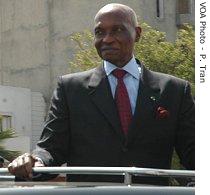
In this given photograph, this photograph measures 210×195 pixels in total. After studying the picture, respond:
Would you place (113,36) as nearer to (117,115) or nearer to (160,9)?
(117,115)

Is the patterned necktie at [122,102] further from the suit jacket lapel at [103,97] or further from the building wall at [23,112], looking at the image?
the building wall at [23,112]

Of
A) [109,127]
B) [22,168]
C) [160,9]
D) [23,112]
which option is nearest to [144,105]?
[109,127]

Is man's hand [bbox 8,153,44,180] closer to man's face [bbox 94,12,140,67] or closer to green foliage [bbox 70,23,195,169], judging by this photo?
man's face [bbox 94,12,140,67]

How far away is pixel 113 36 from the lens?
12.8 feet

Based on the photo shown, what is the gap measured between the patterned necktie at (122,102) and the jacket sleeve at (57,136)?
24cm

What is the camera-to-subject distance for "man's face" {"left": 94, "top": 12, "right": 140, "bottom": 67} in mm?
3910

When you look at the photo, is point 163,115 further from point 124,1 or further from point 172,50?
point 124,1

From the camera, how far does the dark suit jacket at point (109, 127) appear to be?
386cm

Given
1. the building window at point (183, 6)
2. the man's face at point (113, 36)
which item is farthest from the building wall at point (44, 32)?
the man's face at point (113, 36)

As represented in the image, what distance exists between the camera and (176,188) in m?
3.02

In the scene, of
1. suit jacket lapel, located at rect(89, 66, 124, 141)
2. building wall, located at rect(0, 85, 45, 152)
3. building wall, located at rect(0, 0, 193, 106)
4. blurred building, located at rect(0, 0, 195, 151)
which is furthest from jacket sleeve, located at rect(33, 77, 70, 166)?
building wall, located at rect(0, 0, 193, 106)

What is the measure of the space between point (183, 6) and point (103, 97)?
27058 mm
